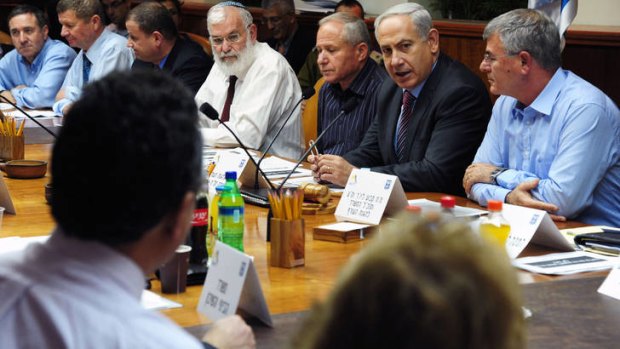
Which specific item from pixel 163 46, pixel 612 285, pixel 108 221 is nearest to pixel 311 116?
pixel 163 46

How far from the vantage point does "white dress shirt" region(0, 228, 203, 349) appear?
44.1 inches

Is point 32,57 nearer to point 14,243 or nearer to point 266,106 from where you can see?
point 266,106

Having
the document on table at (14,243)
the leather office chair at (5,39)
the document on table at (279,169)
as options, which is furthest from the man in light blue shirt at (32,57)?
the document on table at (14,243)

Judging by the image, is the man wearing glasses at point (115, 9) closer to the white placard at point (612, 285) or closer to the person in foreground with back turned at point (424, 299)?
the white placard at point (612, 285)

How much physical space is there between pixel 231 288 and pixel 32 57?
527cm

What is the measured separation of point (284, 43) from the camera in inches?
287

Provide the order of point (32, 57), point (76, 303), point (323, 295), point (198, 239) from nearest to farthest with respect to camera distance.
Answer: point (76, 303)
point (323, 295)
point (198, 239)
point (32, 57)

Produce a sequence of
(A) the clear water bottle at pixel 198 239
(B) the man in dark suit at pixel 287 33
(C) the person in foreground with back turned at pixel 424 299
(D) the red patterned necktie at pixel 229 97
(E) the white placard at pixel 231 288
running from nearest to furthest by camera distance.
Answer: (C) the person in foreground with back turned at pixel 424 299 < (E) the white placard at pixel 231 288 < (A) the clear water bottle at pixel 198 239 < (D) the red patterned necktie at pixel 229 97 < (B) the man in dark suit at pixel 287 33

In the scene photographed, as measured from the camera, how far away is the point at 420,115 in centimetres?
384

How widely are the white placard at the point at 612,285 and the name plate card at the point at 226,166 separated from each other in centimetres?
143

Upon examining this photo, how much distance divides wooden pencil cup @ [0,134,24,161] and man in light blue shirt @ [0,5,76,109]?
93.9 inches

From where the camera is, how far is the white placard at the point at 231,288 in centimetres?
185

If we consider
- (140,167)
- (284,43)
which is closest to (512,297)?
(140,167)

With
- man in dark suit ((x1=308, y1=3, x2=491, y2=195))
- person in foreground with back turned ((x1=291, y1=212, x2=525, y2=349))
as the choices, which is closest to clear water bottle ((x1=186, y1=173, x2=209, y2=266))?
man in dark suit ((x1=308, y1=3, x2=491, y2=195))
